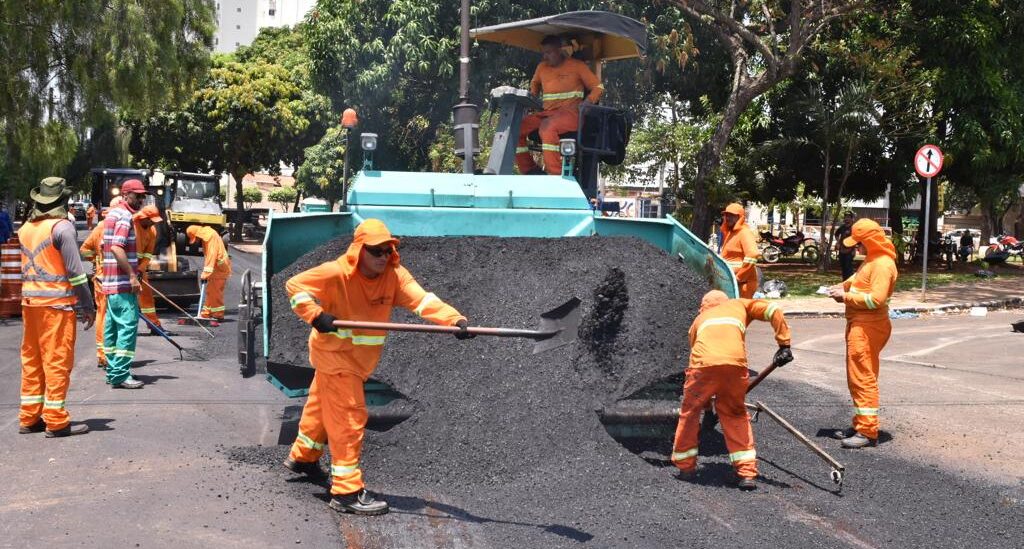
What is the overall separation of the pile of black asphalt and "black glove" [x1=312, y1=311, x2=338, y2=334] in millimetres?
889

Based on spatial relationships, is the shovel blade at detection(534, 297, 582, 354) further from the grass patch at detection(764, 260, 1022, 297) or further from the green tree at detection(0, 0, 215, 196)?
the green tree at detection(0, 0, 215, 196)

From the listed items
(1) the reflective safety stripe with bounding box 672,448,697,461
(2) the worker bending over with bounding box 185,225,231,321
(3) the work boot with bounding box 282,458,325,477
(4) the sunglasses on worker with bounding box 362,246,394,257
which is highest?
(4) the sunglasses on worker with bounding box 362,246,394,257

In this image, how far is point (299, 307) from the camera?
4.39 metres

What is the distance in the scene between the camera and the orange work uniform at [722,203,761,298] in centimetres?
834

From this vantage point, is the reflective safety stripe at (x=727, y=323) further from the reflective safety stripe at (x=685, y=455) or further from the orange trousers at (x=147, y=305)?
the orange trousers at (x=147, y=305)

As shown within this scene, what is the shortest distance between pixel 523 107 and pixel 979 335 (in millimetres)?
7418

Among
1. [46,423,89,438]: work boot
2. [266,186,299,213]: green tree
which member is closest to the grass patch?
[46,423,89,438]: work boot

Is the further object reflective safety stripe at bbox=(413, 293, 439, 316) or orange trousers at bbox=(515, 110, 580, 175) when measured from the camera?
orange trousers at bbox=(515, 110, 580, 175)

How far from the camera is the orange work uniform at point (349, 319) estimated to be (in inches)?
176

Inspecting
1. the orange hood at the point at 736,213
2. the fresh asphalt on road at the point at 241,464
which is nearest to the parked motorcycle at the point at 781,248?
the fresh asphalt on road at the point at 241,464

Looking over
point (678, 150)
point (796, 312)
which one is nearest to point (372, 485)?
point (796, 312)

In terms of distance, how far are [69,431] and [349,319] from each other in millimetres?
2496

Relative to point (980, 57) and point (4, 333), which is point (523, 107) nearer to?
point (4, 333)

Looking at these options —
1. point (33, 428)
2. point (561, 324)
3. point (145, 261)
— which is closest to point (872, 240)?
point (561, 324)
